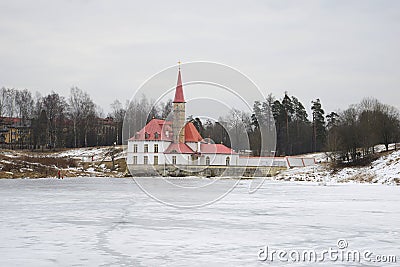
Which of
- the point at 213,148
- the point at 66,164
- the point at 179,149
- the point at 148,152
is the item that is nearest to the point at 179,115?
the point at 179,149

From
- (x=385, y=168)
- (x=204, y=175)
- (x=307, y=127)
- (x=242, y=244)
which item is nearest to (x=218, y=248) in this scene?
(x=242, y=244)

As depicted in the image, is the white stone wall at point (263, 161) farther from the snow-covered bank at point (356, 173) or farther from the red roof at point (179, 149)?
the red roof at point (179, 149)

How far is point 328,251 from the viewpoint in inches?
355

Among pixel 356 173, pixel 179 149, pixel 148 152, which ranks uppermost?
pixel 179 149

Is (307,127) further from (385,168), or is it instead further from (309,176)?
(385,168)

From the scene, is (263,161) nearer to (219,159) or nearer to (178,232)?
(219,159)

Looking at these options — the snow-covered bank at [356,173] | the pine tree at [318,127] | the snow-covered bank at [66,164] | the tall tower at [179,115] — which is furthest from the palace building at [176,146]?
the pine tree at [318,127]

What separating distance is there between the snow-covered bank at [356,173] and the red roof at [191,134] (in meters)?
16.9

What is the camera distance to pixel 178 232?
37.0ft

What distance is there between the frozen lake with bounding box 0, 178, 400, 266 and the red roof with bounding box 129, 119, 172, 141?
4457cm

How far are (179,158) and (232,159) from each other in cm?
742

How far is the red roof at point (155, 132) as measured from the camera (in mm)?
62688

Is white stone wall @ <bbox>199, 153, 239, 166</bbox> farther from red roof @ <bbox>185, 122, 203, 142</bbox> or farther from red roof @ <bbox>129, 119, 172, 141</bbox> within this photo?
red roof @ <bbox>129, 119, 172, 141</bbox>

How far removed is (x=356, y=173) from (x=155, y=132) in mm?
29439
